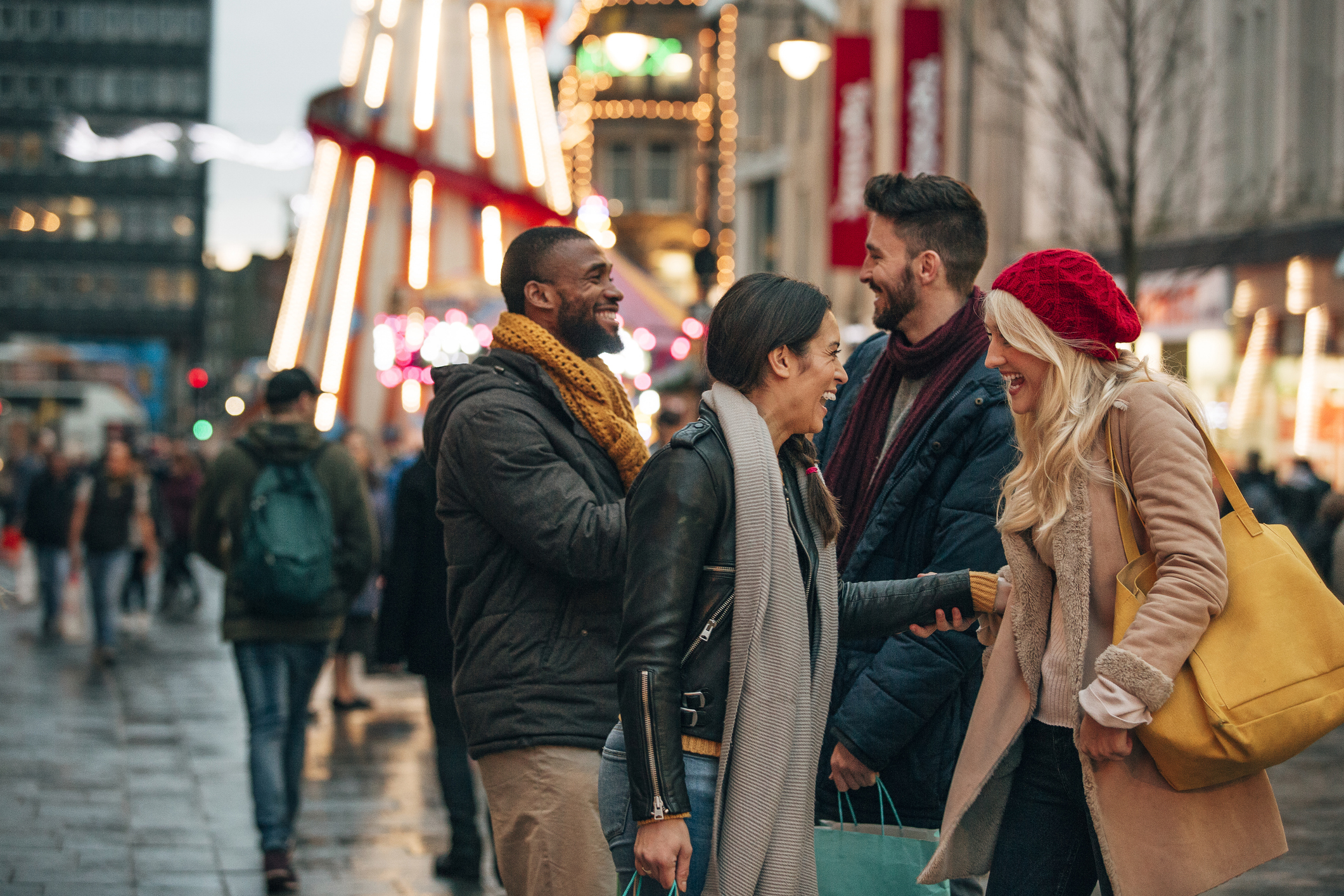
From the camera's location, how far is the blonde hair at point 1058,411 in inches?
125

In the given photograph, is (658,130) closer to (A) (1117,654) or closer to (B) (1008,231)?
(B) (1008,231)

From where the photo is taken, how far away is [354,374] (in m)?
22.2

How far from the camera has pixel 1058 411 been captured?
10.6ft

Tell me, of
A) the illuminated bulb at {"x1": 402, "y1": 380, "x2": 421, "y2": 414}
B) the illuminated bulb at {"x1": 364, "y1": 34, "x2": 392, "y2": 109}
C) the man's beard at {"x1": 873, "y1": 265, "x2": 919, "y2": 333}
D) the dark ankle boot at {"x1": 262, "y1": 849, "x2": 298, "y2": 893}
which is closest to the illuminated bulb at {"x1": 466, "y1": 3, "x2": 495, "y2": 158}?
the illuminated bulb at {"x1": 364, "y1": 34, "x2": 392, "y2": 109}

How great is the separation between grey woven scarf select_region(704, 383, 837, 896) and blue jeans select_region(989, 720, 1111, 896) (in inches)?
17.7

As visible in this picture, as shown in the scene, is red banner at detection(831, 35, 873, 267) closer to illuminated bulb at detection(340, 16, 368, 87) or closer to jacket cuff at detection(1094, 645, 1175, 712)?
illuminated bulb at detection(340, 16, 368, 87)

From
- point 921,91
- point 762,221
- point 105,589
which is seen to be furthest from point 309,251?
point 762,221

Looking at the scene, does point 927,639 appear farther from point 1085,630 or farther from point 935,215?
point 935,215

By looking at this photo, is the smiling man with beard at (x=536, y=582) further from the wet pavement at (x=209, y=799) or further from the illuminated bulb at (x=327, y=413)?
the illuminated bulb at (x=327, y=413)

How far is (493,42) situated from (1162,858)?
20052mm

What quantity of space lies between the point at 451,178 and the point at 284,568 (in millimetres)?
15884

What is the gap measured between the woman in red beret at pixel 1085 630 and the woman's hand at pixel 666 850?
63 centimetres

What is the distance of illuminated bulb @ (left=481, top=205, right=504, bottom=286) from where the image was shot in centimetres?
2220

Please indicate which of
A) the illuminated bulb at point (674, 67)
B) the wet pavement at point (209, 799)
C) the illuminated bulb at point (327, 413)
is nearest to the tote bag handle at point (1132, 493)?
the wet pavement at point (209, 799)
